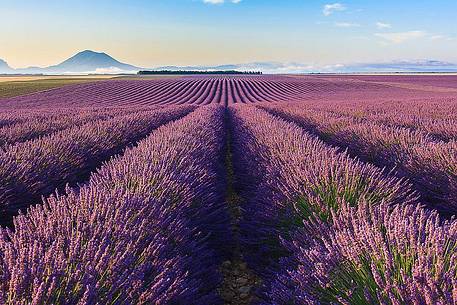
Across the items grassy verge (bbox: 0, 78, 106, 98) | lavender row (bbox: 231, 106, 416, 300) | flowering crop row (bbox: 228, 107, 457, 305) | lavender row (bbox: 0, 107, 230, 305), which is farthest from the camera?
grassy verge (bbox: 0, 78, 106, 98)

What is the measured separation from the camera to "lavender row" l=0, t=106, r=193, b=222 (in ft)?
13.3

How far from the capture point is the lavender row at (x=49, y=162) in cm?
405

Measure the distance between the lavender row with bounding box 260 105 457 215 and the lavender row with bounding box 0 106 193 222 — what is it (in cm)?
408

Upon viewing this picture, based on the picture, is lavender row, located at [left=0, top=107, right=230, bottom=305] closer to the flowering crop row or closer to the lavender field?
the lavender field

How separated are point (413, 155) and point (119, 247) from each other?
4455 millimetres

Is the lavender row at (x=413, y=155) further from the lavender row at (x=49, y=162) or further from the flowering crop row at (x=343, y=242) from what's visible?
the lavender row at (x=49, y=162)

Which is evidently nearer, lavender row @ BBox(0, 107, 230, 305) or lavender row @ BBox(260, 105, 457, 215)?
lavender row @ BBox(0, 107, 230, 305)

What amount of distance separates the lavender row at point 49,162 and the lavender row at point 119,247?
131cm

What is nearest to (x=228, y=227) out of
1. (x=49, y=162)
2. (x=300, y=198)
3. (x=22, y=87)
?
(x=300, y=198)

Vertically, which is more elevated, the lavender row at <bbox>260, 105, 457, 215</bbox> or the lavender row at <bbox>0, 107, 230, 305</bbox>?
the lavender row at <bbox>0, 107, 230, 305</bbox>

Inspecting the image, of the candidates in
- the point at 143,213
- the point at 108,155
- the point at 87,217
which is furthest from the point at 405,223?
the point at 108,155

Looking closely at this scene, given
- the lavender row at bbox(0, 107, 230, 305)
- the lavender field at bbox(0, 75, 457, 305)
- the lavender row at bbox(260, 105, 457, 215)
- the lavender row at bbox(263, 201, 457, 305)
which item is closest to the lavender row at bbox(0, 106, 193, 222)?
the lavender field at bbox(0, 75, 457, 305)

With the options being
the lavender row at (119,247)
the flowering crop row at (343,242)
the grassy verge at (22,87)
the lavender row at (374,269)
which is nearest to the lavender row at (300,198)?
the flowering crop row at (343,242)

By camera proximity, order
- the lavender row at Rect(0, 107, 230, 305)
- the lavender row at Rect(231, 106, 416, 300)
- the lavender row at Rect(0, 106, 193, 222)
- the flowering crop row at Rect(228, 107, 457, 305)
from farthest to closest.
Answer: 1. the lavender row at Rect(0, 106, 193, 222)
2. the lavender row at Rect(231, 106, 416, 300)
3. the flowering crop row at Rect(228, 107, 457, 305)
4. the lavender row at Rect(0, 107, 230, 305)
